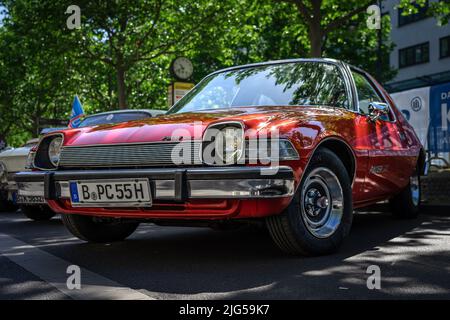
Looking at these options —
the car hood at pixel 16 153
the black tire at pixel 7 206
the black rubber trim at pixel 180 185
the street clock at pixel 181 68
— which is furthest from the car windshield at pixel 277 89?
the street clock at pixel 181 68

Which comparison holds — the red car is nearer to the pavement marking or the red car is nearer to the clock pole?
the pavement marking

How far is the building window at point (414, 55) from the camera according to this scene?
35.7 m

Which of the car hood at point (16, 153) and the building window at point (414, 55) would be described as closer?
the car hood at point (16, 153)

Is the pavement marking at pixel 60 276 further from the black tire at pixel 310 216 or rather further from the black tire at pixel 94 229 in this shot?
the black tire at pixel 310 216

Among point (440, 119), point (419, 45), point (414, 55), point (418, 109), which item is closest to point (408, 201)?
point (440, 119)

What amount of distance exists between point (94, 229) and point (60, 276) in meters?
1.24

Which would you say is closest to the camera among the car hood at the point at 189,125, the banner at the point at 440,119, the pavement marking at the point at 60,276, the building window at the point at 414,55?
the pavement marking at the point at 60,276

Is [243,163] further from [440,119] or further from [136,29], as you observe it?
[136,29]

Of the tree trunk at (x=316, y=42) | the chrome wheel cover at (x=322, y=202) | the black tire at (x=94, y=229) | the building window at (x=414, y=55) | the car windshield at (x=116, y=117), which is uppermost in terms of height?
the building window at (x=414, y=55)

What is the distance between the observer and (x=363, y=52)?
2895cm

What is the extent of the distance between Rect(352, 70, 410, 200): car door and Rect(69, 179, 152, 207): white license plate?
6.57ft

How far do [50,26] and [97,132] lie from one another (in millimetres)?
14170

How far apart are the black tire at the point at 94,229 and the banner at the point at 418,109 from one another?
8.39 metres
